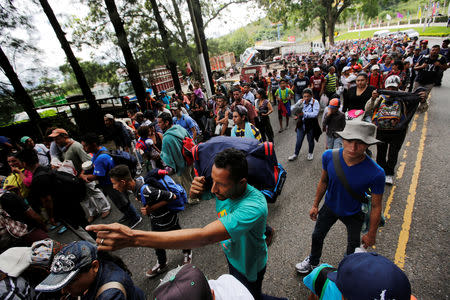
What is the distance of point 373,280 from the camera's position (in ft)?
3.38

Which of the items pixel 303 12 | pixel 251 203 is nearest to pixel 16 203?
pixel 251 203

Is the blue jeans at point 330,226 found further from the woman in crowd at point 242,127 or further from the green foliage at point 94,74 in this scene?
the green foliage at point 94,74

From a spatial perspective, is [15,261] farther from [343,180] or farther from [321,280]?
[343,180]

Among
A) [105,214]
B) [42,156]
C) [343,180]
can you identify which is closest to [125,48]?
[42,156]

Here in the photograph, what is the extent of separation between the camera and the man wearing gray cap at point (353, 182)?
2059 millimetres

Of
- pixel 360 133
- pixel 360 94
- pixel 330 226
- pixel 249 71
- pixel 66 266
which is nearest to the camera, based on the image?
pixel 66 266

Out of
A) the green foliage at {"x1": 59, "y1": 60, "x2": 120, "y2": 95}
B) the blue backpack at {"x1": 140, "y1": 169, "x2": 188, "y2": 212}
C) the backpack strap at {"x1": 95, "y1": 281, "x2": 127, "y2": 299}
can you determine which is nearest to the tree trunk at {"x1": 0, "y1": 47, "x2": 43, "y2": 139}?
the green foliage at {"x1": 59, "y1": 60, "x2": 120, "y2": 95}

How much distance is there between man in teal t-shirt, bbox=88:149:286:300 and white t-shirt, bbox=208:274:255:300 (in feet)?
0.82

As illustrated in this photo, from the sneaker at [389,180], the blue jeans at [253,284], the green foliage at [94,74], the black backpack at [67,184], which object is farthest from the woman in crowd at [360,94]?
the green foliage at [94,74]

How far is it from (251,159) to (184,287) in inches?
49.6

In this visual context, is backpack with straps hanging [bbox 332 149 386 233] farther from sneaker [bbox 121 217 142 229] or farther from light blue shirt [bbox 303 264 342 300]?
sneaker [bbox 121 217 142 229]

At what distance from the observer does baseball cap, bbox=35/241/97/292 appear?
1485 mm

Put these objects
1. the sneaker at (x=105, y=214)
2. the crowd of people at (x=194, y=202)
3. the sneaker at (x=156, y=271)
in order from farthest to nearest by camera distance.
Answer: the sneaker at (x=105, y=214) → the sneaker at (x=156, y=271) → the crowd of people at (x=194, y=202)

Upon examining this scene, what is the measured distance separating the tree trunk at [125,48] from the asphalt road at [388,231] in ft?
23.3
